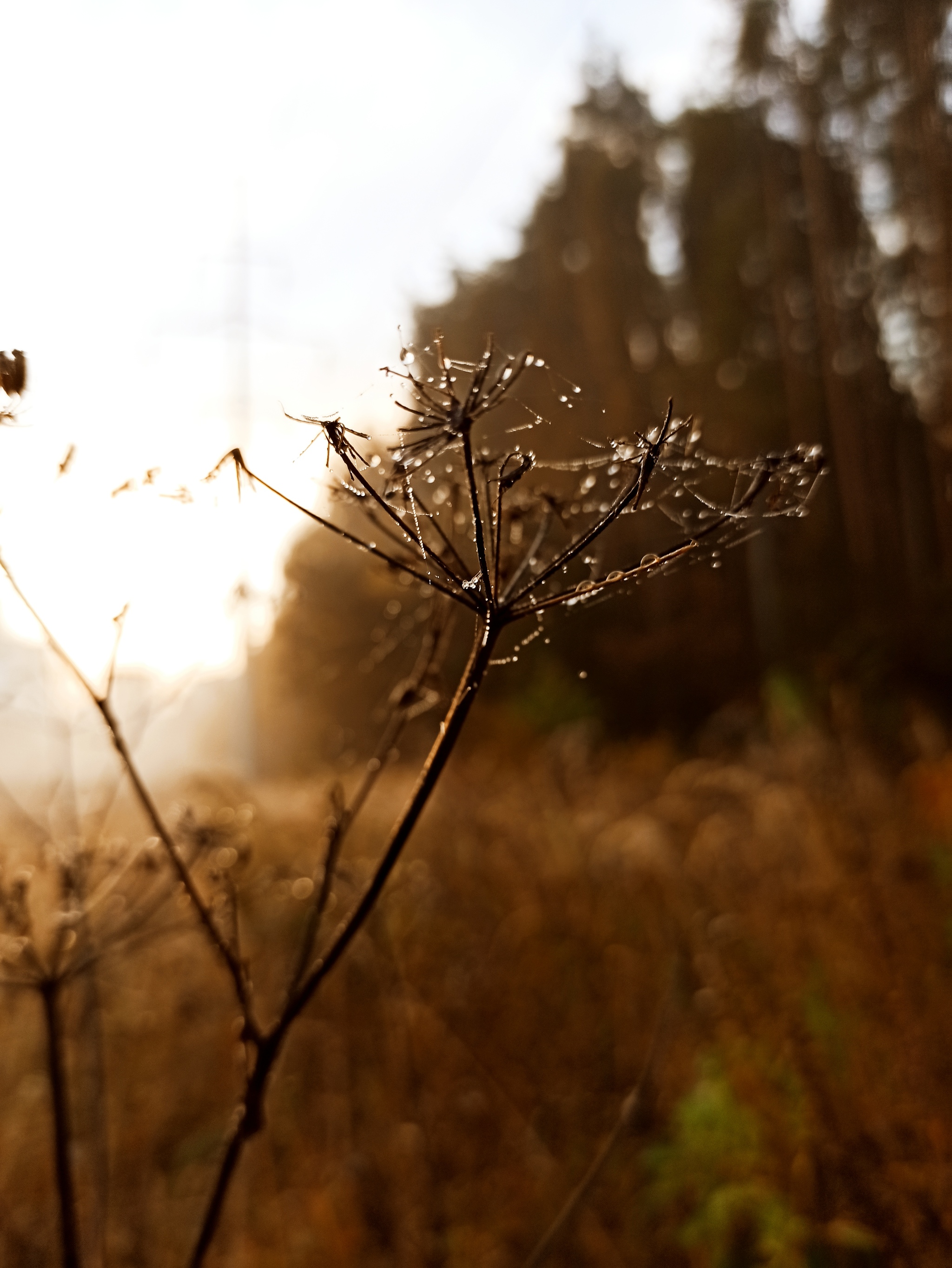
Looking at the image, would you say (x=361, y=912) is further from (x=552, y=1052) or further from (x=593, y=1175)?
(x=552, y=1052)

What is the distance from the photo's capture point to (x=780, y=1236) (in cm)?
190

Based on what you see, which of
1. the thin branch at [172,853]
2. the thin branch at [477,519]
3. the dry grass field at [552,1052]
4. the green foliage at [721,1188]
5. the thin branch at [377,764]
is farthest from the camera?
the dry grass field at [552,1052]

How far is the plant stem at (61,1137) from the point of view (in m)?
1.00

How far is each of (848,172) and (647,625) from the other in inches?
321

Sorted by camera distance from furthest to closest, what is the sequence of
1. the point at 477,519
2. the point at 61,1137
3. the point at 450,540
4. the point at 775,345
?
the point at 775,345 → the point at 61,1137 → the point at 450,540 → the point at 477,519

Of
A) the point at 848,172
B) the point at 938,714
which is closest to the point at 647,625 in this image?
the point at 938,714

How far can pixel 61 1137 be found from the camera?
1.04 m

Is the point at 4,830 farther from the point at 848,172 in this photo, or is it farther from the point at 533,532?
the point at 848,172

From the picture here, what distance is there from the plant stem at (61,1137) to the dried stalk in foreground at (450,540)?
198 millimetres

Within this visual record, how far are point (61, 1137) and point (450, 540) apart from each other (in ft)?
2.86

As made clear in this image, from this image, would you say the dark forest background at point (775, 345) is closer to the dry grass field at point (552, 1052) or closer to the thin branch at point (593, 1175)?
the dry grass field at point (552, 1052)

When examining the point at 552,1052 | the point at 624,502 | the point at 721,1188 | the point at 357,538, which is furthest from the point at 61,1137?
the point at 552,1052

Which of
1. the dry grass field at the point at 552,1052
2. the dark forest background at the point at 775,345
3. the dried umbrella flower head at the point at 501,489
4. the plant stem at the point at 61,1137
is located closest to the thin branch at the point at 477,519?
the dried umbrella flower head at the point at 501,489

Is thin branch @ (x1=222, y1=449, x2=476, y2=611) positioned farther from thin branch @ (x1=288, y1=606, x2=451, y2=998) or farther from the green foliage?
the green foliage
